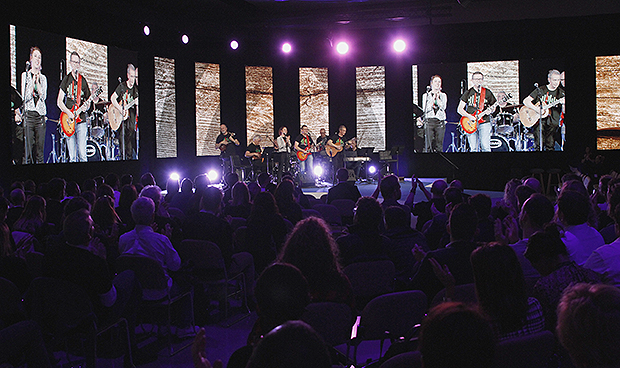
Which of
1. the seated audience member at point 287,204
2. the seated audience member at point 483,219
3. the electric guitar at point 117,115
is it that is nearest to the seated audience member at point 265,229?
the seated audience member at point 287,204

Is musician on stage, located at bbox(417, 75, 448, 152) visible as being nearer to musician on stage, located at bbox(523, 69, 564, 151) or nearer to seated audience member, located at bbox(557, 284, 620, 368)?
musician on stage, located at bbox(523, 69, 564, 151)

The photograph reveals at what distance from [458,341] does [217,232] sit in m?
3.34

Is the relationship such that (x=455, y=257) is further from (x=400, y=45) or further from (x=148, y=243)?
(x=400, y=45)

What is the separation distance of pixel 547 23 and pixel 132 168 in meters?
10.9

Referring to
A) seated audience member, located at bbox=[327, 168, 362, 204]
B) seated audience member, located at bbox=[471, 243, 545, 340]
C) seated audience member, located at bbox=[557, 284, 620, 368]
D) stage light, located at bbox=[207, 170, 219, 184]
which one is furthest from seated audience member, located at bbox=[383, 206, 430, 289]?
stage light, located at bbox=[207, 170, 219, 184]

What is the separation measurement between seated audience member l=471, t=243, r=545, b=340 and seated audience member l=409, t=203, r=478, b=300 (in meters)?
0.88

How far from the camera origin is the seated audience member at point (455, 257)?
287cm

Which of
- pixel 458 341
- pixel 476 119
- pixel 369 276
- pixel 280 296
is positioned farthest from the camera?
pixel 476 119

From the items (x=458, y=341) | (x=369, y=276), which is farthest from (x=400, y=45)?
(x=458, y=341)

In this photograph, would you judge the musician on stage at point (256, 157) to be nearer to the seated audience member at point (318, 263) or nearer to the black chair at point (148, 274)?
the black chair at point (148, 274)

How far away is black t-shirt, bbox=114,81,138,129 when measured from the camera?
39.4ft

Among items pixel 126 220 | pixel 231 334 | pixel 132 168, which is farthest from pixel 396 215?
pixel 132 168

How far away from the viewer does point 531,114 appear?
1377 cm

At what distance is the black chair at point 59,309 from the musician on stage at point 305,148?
37.0ft
